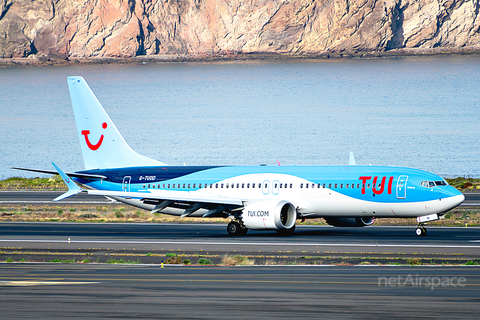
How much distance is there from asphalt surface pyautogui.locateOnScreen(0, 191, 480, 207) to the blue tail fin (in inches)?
756

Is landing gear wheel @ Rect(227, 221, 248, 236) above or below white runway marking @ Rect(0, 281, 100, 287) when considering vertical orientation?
below

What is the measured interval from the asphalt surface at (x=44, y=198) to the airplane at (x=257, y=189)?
20024 mm

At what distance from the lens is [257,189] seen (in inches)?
1625

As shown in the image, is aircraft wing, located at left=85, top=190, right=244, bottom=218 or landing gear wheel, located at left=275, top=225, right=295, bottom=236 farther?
aircraft wing, located at left=85, top=190, right=244, bottom=218

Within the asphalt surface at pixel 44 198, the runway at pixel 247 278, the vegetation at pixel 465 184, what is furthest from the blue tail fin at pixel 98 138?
the vegetation at pixel 465 184

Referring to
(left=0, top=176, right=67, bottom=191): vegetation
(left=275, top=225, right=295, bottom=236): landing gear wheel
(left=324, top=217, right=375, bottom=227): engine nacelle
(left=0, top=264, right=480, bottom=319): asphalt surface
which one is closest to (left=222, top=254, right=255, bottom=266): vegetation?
(left=0, top=264, right=480, bottom=319): asphalt surface

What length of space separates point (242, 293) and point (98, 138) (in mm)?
31331

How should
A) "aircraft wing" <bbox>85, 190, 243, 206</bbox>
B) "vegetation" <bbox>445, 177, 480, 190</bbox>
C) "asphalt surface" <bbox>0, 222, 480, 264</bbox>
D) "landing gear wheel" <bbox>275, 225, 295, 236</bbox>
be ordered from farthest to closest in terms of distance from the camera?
1. "vegetation" <bbox>445, 177, 480, 190</bbox>
2. "aircraft wing" <bbox>85, 190, 243, 206</bbox>
3. "landing gear wheel" <bbox>275, 225, 295, 236</bbox>
4. "asphalt surface" <bbox>0, 222, 480, 264</bbox>

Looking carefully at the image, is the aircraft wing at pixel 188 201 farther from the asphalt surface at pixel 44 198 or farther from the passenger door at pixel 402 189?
the asphalt surface at pixel 44 198

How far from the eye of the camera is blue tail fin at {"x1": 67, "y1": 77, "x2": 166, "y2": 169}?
46938mm

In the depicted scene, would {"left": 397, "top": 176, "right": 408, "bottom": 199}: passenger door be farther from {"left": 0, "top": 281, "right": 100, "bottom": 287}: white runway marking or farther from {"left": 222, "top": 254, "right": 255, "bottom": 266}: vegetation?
{"left": 0, "top": 281, "right": 100, "bottom": 287}: white runway marking

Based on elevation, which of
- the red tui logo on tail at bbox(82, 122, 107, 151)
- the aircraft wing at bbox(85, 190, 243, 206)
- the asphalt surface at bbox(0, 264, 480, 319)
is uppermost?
the red tui logo on tail at bbox(82, 122, 107, 151)

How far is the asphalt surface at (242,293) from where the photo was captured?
15.2m

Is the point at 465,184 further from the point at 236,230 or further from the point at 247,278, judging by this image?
the point at 247,278
